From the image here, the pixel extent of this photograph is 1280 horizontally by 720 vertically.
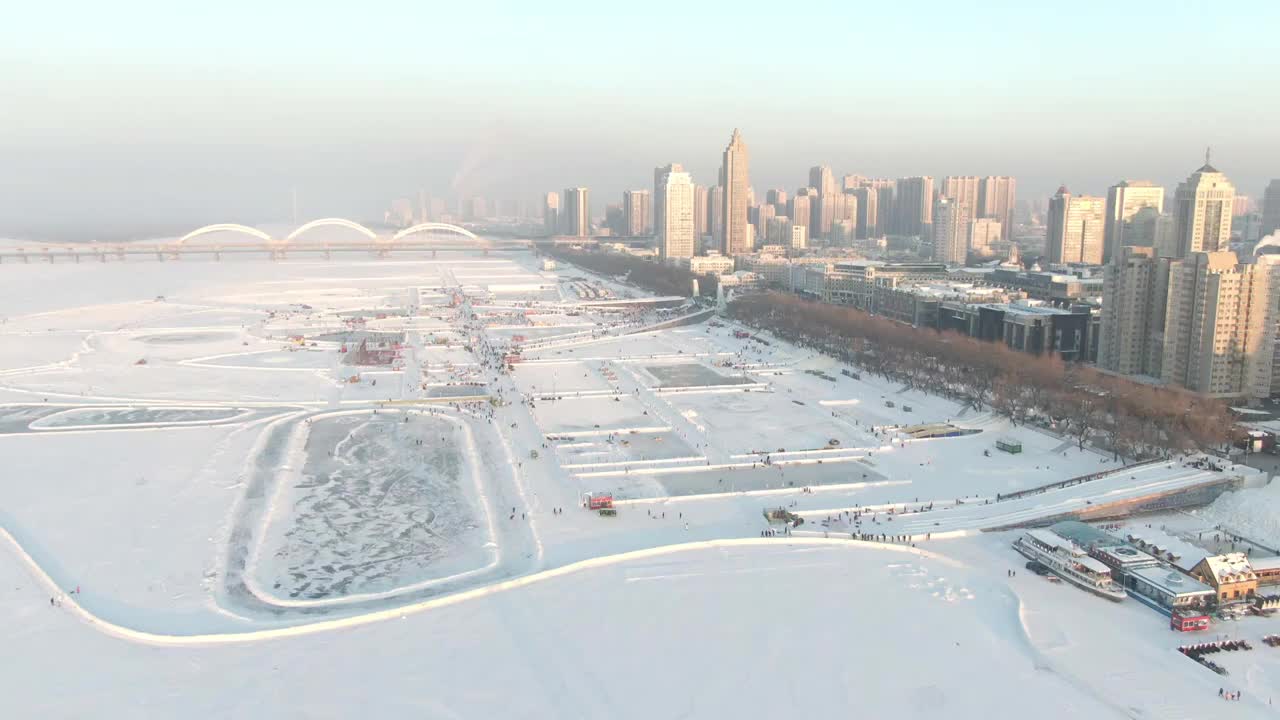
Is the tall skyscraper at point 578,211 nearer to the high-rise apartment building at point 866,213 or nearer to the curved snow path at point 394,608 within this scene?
the high-rise apartment building at point 866,213

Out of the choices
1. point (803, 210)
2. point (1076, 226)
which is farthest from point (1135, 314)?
point (803, 210)

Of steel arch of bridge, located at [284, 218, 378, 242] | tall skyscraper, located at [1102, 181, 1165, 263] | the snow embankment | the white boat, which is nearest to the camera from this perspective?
the white boat

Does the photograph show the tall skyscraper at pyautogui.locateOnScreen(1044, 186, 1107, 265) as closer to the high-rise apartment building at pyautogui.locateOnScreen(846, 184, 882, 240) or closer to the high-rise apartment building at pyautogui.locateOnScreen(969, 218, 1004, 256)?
the high-rise apartment building at pyautogui.locateOnScreen(969, 218, 1004, 256)

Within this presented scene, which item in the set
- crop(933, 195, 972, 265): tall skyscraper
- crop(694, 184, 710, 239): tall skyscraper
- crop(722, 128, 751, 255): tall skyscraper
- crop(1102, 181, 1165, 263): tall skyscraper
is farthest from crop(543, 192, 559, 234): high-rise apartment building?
crop(1102, 181, 1165, 263): tall skyscraper

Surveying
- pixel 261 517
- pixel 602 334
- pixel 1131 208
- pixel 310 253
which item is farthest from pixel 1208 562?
pixel 310 253

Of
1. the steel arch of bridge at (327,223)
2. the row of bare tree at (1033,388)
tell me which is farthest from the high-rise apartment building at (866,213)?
the row of bare tree at (1033,388)

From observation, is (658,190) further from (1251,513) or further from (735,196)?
(1251,513)

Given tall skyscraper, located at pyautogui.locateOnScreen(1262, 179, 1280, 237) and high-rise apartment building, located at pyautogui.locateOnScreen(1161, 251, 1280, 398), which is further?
tall skyscraper, located at pyautogui.locateOnScreen(1262, 179, 1280, 237)
